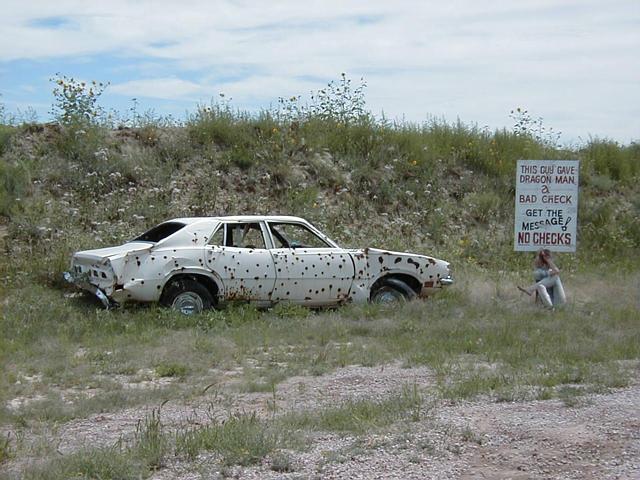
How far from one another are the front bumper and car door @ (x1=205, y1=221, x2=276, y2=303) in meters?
1.36

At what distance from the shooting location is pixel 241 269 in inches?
476

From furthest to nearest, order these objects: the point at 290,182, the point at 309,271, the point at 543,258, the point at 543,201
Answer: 1. the point at 290,182
2. the point at 543,201
3. the point at 543,258
4. the point at 309,271

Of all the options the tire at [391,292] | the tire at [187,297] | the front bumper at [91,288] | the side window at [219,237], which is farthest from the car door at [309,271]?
the front bumper at [91,288]

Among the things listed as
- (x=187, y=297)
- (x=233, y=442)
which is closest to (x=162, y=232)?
(x=187, y=297)

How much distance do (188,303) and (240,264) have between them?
2.82 feet

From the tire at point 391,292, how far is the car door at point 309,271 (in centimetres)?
53

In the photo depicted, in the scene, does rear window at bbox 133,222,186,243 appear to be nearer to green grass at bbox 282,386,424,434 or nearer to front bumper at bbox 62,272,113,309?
front bumper at bbox 62,272,113,309

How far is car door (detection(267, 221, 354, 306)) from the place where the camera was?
1236 centimetres

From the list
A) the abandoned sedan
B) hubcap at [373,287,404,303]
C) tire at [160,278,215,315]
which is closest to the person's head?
the abandoned sedan

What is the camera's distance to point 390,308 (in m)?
12.5

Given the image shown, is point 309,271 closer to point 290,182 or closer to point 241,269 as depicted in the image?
point 241,269

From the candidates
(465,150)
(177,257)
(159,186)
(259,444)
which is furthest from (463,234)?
(259,444)

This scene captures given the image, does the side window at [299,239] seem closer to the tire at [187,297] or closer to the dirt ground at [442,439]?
the tire at [187,297]

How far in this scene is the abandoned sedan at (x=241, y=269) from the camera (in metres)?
11.5
